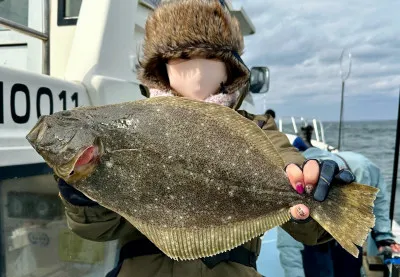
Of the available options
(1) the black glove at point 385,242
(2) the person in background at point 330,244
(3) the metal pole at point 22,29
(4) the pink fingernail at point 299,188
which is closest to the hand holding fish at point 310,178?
(4) the pink fingernail at point 299,188

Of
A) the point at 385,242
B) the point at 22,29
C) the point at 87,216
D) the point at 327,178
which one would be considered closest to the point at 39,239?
the point at 87,216

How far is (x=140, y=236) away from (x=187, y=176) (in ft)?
1.82

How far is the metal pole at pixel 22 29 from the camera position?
8.12 ft

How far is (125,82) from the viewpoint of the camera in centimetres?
344

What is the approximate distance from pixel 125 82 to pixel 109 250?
125 cm

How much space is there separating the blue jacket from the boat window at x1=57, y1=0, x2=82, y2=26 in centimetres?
235

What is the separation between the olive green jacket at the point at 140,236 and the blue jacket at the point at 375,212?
86.3 inches

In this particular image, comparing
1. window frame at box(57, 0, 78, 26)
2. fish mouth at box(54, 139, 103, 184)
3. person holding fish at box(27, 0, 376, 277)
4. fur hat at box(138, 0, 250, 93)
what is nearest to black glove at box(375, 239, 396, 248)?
person holding fish at box(27, 0, 376, 277)

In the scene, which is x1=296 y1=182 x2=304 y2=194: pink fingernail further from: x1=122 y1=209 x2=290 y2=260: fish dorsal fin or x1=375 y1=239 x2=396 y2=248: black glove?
x1=375 y1=239 x2=396 y2=248: black glove

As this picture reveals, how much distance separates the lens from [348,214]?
1.67 m

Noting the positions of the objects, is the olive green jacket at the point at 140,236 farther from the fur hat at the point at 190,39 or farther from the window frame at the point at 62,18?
the window frame at the point at 62,18

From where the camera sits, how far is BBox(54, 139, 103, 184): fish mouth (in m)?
1.60

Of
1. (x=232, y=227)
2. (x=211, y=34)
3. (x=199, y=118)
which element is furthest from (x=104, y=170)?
(x=211, y=34)

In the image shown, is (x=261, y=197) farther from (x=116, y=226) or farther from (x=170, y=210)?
(x=116, y=226)
